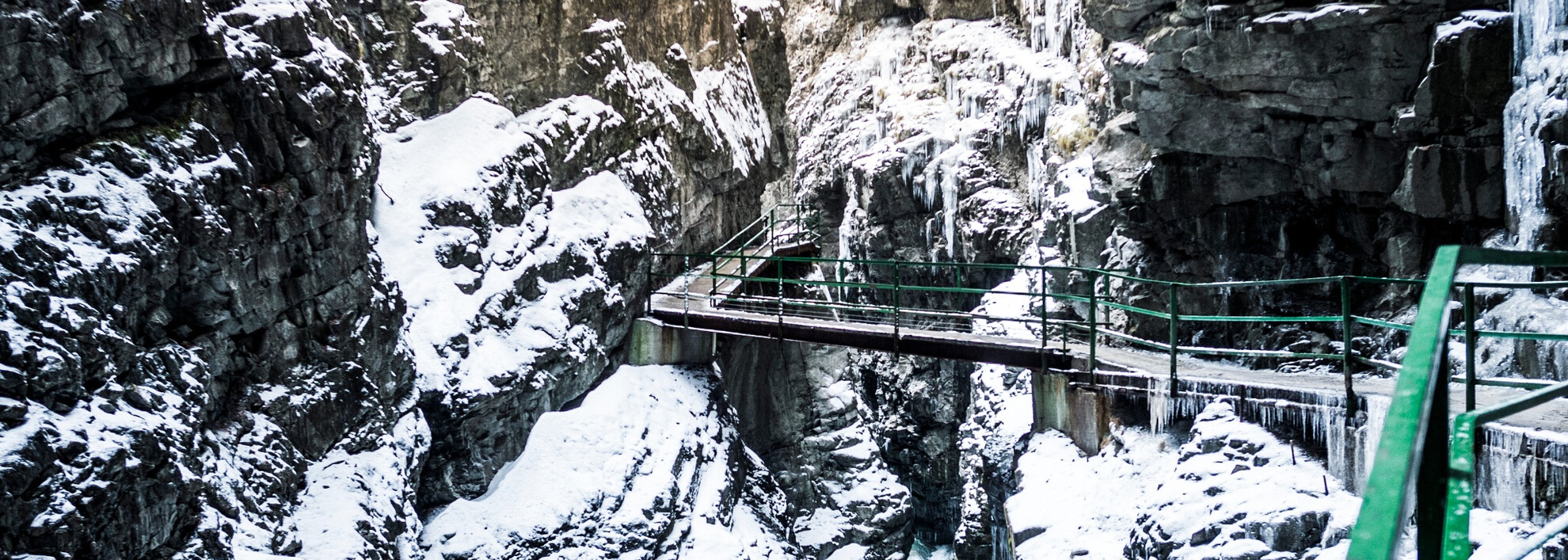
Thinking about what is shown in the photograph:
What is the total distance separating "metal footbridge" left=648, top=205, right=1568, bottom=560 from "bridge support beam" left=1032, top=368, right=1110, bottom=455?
0.76 ft

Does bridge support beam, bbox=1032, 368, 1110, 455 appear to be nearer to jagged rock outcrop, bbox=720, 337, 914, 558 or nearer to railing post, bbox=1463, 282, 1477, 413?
railing post, bbox=1463, 282, 1477, 413

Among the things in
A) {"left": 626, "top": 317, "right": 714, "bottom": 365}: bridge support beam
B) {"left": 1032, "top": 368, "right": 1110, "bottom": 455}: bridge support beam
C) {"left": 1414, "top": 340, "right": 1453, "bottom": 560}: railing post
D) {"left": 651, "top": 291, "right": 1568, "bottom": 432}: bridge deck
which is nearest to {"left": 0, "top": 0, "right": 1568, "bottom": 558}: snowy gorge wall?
{"left": 626, "top": 317, "right": 714, "bottom": 365}: bridge support beam

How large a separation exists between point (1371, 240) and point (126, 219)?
13.1m

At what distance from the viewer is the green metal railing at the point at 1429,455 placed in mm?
1099

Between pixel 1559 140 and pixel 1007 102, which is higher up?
pixel 1007 102

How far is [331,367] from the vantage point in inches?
359

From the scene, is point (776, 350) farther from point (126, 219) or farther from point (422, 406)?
point (126, 219)

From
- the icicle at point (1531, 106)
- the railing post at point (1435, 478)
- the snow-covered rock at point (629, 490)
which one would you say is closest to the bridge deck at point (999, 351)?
the snow-covered rock at point (629, 490)

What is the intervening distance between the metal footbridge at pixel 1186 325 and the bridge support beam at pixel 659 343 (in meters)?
0.21

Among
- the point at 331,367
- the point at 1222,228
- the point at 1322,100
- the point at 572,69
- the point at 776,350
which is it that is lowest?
the point at 776,350

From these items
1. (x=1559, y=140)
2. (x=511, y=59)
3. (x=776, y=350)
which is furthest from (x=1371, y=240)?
(x=511, y=59)

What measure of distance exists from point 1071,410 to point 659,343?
6.66m

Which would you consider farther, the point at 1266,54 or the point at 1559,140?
the point at 1266,54

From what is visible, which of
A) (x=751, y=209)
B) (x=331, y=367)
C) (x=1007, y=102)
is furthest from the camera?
(x=1007, y=102)
